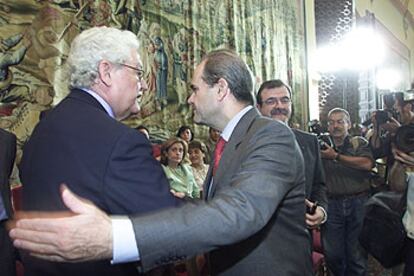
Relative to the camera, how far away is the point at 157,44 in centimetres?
532

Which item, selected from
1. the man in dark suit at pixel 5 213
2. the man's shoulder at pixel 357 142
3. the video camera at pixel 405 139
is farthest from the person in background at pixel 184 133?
the man in dark suit at pixel 5 213

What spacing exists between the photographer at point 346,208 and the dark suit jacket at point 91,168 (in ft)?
10.0

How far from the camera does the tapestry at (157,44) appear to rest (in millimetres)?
3693

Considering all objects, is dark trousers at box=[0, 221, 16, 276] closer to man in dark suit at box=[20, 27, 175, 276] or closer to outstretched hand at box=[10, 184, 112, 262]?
man in dark suit at box=[20, 27, 175, 276]

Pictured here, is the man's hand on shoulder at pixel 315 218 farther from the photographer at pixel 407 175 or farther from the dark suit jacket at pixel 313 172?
the photographer at pixel 407 175

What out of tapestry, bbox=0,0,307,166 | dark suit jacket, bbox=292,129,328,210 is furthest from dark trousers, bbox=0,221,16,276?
dark suit jacket, bbox=292,129,328,210

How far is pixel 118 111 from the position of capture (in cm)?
168

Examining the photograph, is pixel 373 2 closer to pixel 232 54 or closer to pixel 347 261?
pixel 347 261

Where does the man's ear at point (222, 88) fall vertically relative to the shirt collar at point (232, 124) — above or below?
above

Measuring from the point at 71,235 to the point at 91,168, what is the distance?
52 cm

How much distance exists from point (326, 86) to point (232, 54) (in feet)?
26.0

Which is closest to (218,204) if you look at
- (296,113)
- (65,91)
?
(65,91)

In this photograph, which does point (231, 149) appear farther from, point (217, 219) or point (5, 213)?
point (5, 213)

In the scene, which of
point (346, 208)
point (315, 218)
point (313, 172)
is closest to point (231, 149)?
point (315, 218)
